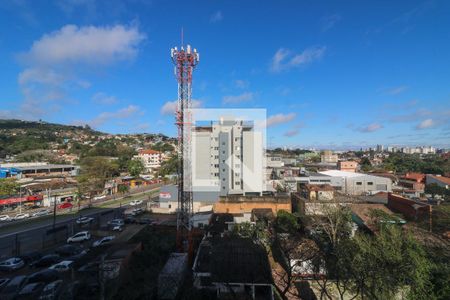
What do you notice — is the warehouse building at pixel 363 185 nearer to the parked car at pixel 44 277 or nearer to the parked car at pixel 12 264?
the parked car at pixel 44 277

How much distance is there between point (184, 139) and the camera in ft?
42.5

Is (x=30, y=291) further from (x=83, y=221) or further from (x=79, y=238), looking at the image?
(x=83, y=221)

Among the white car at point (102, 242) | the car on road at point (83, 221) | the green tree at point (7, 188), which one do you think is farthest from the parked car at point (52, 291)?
the green tree at point (7, 188)

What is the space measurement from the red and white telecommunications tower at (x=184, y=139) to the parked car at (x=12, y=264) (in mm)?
6925

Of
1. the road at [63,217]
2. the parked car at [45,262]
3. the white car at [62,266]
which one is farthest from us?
the road at [63,217]

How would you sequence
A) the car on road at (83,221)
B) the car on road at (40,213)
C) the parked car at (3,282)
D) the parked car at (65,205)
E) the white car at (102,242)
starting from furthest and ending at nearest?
the parked car at (65,205) → the car on road at (40,213) → the car on road at (83,221) → the white car at (102,242) → the parked car at (3,282)

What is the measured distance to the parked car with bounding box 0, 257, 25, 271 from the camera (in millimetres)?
11047

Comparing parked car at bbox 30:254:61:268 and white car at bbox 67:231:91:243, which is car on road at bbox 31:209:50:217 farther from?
parked car at bbox 30:254:61:268

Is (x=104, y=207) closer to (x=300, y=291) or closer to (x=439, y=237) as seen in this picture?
(x=300, y=291)

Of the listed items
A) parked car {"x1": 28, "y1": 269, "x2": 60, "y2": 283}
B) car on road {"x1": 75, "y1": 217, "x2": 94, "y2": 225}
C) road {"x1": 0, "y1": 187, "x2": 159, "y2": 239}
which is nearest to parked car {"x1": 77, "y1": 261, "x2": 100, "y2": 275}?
parked car {"x1": 28, "y1": 269, "x2": 60, "y2": 283}

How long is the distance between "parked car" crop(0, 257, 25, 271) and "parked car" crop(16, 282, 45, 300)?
2982 millimetres

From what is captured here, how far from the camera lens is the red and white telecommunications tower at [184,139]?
41.5 ft

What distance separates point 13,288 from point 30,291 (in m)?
→ 1.01

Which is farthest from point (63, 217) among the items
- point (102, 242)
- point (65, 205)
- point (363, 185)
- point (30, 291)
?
point (363, 185)
